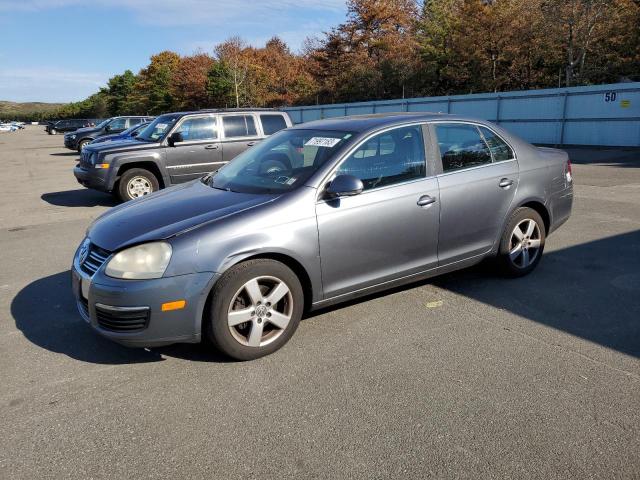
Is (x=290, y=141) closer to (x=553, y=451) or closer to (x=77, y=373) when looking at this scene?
(x=77, y=373)

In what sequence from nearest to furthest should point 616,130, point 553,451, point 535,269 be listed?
1. point 553,451
2. point 535,269
3. point 616,130

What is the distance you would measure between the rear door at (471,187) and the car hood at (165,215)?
158 centimetres

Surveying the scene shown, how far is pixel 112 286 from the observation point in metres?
3.23

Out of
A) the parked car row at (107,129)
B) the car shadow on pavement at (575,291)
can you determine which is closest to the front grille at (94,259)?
the car shadow on pavement at (575,291)

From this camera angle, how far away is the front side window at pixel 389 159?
13.0ft

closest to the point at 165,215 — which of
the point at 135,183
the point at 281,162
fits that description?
the point at 281,162

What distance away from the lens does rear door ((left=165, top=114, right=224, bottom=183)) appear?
1005 cm

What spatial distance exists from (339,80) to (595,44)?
2306cm

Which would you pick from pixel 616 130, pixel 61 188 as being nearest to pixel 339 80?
pixel 616 130

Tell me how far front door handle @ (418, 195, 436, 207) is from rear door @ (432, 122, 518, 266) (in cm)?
12

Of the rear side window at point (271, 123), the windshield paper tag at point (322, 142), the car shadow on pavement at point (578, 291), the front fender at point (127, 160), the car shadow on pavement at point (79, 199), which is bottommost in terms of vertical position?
the car shadow on pavement at point (79, 199)

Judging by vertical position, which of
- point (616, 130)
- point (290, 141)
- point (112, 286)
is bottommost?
point (616, 130)

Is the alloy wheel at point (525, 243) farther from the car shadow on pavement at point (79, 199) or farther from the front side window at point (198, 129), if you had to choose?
the car shadow on pavement at point (79, 199)

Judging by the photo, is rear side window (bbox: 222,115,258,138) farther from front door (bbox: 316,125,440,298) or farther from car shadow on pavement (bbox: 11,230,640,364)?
front door (bbox: 316,125,440,298)
